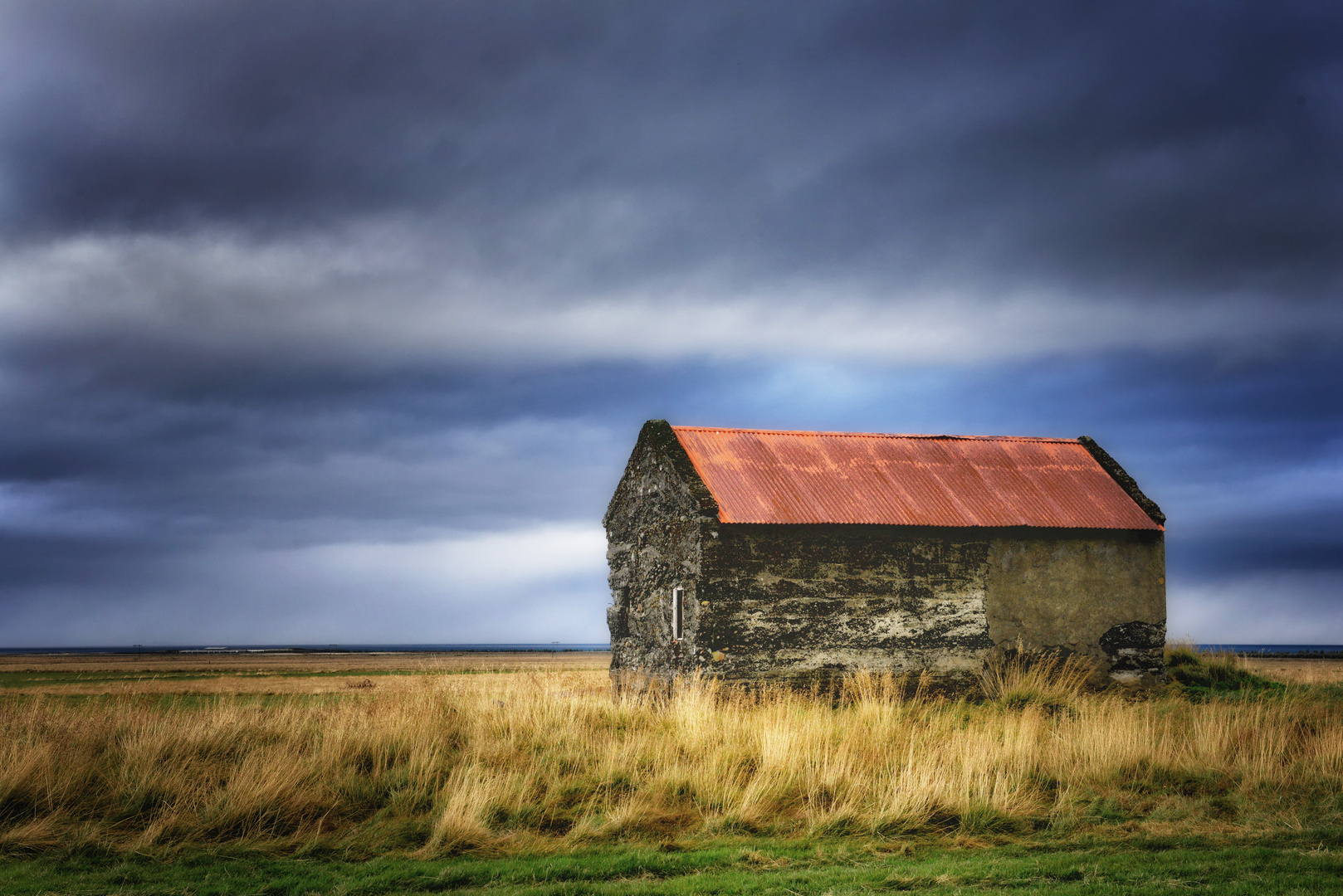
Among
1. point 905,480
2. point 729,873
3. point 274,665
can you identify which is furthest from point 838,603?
point 274,665

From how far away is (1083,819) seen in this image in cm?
934

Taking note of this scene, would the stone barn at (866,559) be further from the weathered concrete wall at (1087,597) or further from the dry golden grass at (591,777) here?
the dry golden grass at (591,777)

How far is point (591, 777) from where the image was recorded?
10133 mm

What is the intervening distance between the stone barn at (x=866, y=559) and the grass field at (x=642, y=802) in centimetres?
384

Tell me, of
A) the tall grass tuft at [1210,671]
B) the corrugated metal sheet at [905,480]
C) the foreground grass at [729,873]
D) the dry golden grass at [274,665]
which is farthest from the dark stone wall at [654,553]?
the tall grass tuft at [1210,671]

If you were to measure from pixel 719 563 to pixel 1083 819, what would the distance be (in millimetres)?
8399

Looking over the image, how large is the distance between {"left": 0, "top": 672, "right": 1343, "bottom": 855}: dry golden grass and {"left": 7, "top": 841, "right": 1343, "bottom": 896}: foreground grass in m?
0.58

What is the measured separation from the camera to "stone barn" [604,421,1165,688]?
670 inches

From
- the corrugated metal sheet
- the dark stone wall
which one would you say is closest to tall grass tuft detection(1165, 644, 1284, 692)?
the corrugated metal sheet

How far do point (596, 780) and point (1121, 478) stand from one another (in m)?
16.6

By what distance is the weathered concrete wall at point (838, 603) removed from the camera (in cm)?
1677

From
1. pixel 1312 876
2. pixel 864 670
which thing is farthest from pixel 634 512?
pixel 1312 876

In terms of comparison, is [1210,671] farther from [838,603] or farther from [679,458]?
[679,458]

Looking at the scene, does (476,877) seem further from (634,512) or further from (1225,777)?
(634,512)
